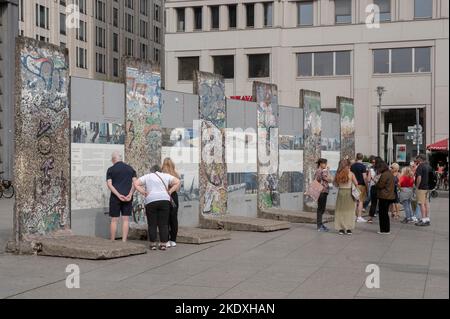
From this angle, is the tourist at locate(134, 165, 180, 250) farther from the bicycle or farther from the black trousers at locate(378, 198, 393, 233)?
the bicycle

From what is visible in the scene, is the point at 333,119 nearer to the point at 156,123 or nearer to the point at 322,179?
the point at 322,179

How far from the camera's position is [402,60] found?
48156 mm

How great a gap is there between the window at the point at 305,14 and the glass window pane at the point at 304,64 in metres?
2.31

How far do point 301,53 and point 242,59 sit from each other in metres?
4.44

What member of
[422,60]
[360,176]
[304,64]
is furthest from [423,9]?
[360,176]

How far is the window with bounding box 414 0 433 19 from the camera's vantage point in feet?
153

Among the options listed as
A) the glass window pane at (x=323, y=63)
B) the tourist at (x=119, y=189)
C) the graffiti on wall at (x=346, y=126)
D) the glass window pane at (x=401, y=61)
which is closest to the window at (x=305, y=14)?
the glass window pane at (x=323, y=63)

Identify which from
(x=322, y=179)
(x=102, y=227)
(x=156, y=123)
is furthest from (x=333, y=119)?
(x=102, y=227)

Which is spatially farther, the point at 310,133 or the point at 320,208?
the point at 310,133

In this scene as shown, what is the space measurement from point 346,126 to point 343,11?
26.7m

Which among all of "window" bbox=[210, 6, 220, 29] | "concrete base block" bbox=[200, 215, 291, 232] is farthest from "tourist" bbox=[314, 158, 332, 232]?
"window" bbox=[210, 6, 220, 29]

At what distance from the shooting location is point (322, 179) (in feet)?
51.2

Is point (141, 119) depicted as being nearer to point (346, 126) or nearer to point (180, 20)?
point (346, 126)

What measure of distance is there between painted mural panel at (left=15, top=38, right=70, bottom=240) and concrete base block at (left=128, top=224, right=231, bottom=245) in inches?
65.5
